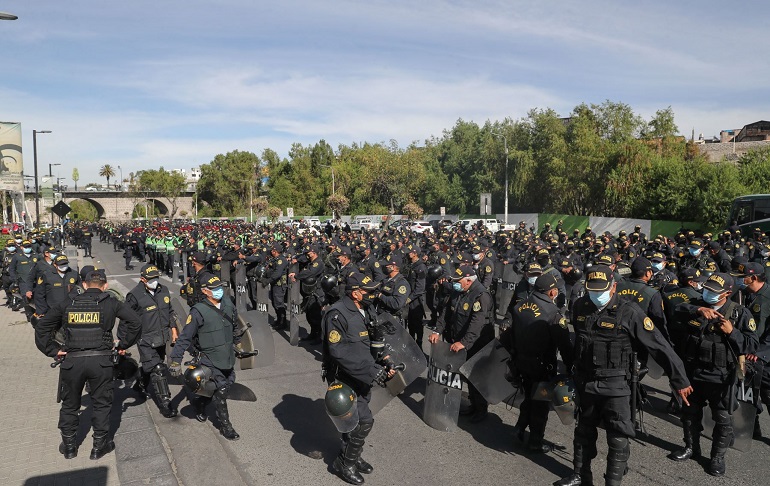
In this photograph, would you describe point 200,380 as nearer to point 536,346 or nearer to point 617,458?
point 536,346

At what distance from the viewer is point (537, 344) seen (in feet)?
17.7

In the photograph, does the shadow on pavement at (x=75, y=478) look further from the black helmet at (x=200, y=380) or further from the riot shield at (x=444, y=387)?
the riot shield at (x=444, y=387)

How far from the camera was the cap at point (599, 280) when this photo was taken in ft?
15.1

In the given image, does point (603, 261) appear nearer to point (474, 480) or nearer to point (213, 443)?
point (474, 480)

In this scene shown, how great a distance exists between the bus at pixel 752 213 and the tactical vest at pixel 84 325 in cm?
2678

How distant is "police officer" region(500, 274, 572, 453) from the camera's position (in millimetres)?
5309

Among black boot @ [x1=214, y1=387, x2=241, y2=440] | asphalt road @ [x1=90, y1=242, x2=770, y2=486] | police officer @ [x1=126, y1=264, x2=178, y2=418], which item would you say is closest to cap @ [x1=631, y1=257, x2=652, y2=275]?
asphalt road @ [x1=90, y1=242, x2=770, y2=486]

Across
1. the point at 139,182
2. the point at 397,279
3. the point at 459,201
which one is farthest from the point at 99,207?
the point at 397,279

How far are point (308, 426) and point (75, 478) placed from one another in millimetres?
2330

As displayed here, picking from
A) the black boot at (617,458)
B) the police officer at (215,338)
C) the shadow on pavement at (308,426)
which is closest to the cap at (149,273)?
the police officer at (215,338)

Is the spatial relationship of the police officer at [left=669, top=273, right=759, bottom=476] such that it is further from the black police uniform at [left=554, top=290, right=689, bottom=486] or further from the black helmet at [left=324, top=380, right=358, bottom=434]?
the black helmet at [left=324, top=380, right=358, bottom=434]

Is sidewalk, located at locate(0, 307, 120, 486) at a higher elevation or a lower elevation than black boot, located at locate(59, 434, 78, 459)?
lower

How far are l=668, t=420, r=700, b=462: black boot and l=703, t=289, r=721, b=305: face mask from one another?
47.7 inches

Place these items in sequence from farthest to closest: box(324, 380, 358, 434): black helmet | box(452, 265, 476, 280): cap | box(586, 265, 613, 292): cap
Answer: box(452, 265, 476, 280): cap, box(324, 380, 358, 434): black helmet, box(586, 265, 613, 292): cap
